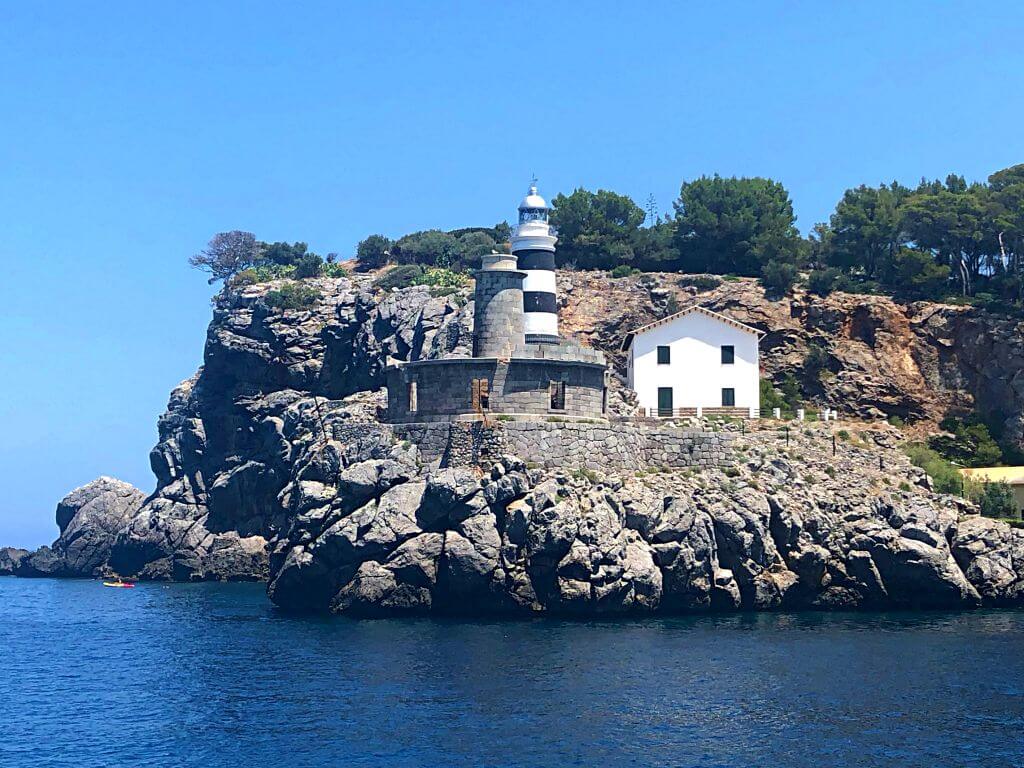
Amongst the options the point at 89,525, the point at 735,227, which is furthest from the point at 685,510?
the point at 89,525

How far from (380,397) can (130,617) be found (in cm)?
1704

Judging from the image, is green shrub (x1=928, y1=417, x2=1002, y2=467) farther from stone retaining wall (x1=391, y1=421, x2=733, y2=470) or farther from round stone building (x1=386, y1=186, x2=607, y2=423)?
round stone building (x1=386, y1=186, x2=607, y2=423)

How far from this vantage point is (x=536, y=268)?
6406 cm

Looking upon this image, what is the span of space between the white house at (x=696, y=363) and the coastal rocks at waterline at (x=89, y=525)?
39766 mm

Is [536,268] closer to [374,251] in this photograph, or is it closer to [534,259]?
[534,259]

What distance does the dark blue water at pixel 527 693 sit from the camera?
99.4 ft

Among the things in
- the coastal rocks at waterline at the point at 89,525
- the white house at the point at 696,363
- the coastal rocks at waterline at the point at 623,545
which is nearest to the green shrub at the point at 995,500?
the coastal rocks at waterline at the point at 623,545

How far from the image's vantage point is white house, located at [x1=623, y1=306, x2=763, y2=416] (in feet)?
207

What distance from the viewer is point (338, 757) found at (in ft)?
97.6

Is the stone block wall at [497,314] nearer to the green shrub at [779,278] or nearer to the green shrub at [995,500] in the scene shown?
the green shrub at [995,500]

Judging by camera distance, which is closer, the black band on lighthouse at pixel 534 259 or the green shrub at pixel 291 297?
the black band on lighthouse at pixel 534 259

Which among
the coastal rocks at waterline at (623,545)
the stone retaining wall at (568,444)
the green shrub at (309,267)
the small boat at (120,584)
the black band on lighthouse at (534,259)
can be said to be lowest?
the small boat at (120,584)

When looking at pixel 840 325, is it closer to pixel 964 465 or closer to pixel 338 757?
pixel 964 465

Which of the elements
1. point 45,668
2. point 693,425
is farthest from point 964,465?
point 45,668
